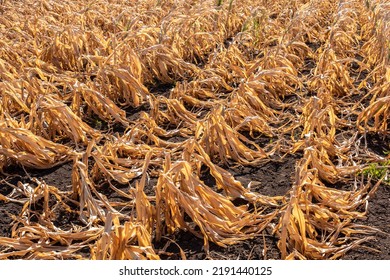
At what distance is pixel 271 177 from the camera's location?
10.5 feet

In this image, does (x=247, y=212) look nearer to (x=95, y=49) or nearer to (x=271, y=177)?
(x=271, y=177)

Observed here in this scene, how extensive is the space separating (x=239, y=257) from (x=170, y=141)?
4.39 feet

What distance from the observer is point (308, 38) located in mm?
5918

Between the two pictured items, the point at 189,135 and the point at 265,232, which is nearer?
the point at 265,232

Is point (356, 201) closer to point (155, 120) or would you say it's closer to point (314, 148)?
point (314, 148)

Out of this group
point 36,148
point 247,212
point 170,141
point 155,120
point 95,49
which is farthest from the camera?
point 95,49

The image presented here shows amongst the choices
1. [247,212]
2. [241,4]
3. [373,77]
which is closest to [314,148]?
[247,212]

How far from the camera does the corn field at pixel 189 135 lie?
261 centimetres

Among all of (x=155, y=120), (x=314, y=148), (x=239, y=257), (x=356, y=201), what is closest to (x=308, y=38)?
(x=155, y=120)

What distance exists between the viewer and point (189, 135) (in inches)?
147

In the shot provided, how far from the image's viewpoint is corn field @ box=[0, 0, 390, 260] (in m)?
2.61

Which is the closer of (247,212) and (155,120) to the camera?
(247,212)

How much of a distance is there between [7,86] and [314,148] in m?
2.34

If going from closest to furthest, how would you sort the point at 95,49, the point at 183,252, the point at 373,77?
the point at 183,252 → the point at 373,77 → the point at 95,49
